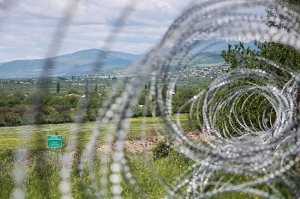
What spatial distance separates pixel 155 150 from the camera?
17.8 m

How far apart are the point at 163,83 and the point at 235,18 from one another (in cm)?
183

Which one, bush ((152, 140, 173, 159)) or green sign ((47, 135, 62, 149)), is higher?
green sign ((47, 135, 62, 149))

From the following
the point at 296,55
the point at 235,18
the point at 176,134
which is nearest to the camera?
the point at 176,134

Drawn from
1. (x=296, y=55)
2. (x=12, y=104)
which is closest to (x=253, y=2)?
(x=296, y=55)

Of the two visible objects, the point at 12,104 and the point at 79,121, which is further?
the point at 12,104

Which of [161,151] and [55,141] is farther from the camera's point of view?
[161,151]

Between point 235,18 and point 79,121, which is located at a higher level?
point 235,18

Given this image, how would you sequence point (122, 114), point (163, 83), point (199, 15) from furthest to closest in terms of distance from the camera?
point (163, 83) → point (199, 15) → point (122, 114)

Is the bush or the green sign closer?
the green sign

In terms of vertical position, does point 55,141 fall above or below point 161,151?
above

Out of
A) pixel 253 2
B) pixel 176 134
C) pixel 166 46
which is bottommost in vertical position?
pixel 176 134

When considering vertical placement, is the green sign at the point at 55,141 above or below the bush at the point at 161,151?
above

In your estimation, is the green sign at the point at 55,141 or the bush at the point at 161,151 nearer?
the green sign at the point at 55,141

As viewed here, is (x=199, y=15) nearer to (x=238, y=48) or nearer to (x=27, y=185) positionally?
(x=27, y=185)
